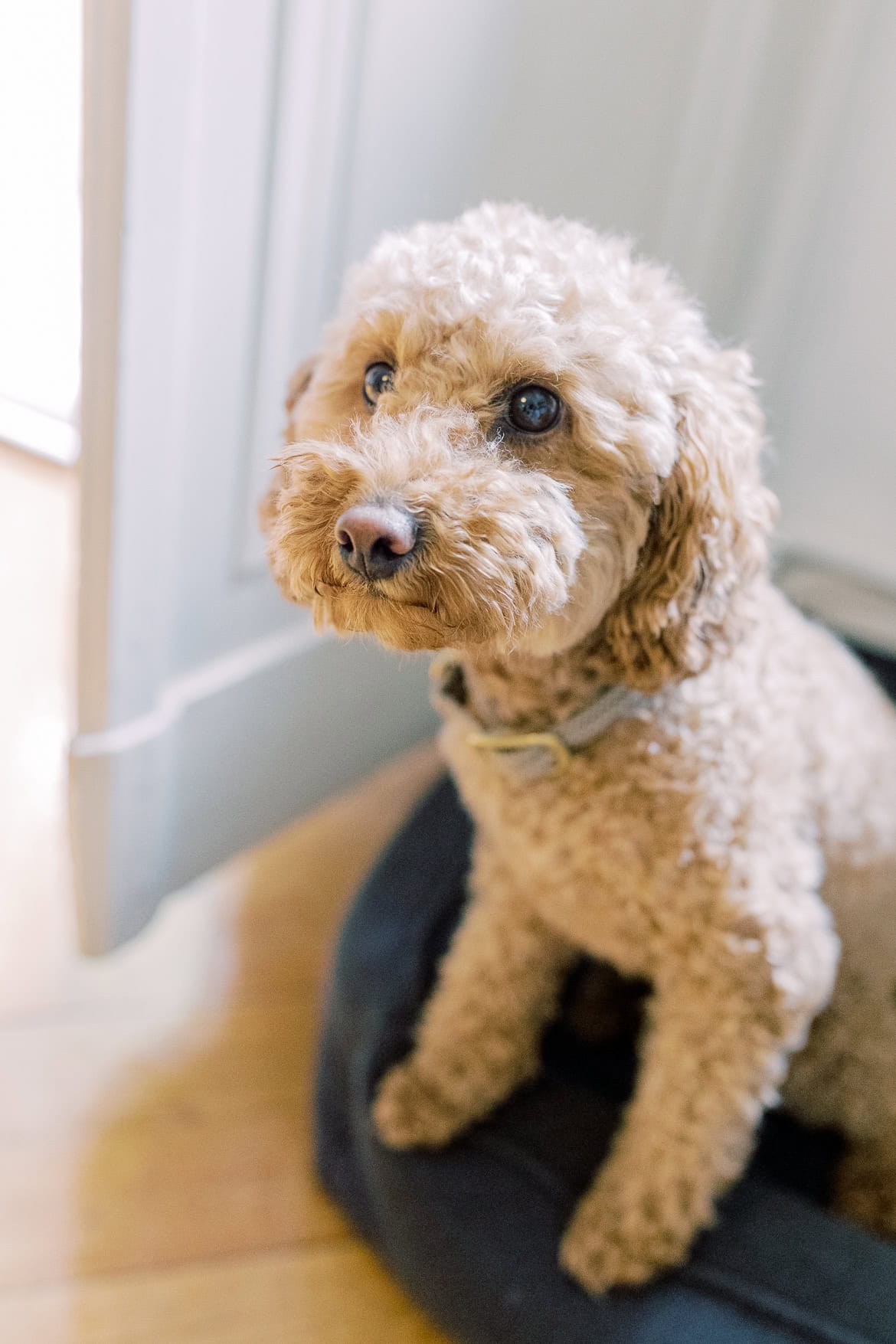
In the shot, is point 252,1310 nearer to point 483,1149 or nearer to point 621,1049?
point 483,1149

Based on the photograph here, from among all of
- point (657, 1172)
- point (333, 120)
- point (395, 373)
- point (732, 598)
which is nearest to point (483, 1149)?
point (657, 1172)

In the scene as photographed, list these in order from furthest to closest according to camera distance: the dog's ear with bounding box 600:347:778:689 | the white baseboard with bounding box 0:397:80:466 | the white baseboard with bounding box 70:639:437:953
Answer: the white baseboard with bounding box 0:397:80:466
the white baseboard with bounding box 70:639:437:953
the dog's ear with bounding box 600:347:778:689

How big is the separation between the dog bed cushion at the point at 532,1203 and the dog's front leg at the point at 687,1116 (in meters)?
0.03

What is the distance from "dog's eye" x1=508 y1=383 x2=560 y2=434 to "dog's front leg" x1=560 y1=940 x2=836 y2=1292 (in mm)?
436

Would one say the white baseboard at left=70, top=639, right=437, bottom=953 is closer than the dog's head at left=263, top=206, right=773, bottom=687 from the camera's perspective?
No

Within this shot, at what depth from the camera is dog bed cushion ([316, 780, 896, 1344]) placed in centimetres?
95

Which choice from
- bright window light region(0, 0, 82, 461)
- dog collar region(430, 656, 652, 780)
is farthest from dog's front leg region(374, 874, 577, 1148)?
bright window light region(0, 0, 82, 461)

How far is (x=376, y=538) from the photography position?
2.32 ft

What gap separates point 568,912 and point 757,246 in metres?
1.04

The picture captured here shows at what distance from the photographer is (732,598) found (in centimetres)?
87

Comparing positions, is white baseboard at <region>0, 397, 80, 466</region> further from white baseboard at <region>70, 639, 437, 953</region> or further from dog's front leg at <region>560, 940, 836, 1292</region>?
dog's front leg at <region>560, 940, 836, 1292</region>

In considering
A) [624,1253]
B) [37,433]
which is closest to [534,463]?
[624,1253]

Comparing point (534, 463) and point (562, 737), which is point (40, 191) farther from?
point (562, 737)

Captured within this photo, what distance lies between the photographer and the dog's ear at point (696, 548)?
830mm
